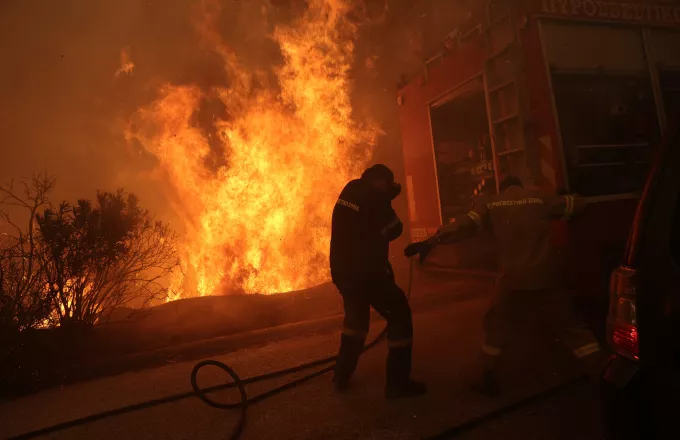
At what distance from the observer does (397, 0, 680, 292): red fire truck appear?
3833 millimetres

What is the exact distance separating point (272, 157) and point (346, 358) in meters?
8.20

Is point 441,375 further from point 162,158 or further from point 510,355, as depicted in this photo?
point 162,158

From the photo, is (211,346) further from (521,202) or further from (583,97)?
(583,97)

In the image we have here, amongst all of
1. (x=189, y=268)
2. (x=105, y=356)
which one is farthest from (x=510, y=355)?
(x=189, y=268)

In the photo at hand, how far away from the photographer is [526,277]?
293 centimetres

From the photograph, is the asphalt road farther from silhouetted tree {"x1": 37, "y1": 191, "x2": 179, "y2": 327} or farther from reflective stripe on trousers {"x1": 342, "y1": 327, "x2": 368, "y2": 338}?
silhouetted tree {"x1": 37, "y1": 191, "x2": 179, "y2": 327}

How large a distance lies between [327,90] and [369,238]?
9.00 m

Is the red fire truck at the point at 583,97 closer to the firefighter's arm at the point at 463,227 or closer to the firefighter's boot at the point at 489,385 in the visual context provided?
the firefighter's arm at the point at 463,227

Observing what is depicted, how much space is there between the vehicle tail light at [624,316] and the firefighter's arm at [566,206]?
1.29 meters

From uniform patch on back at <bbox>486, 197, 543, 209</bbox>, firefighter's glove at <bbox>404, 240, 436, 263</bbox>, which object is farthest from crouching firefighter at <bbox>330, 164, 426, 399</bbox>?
uniform patch on back at <bbox>486, 197, 543, 209</bbox>

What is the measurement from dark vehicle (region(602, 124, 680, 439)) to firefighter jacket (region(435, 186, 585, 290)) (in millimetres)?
1245

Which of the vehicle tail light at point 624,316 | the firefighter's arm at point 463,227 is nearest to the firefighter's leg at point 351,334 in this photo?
the firefighter's arm at point 463,227

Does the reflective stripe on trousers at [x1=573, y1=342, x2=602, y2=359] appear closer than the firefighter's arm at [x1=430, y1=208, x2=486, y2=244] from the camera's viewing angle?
Yes

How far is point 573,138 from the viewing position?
4082 mm
